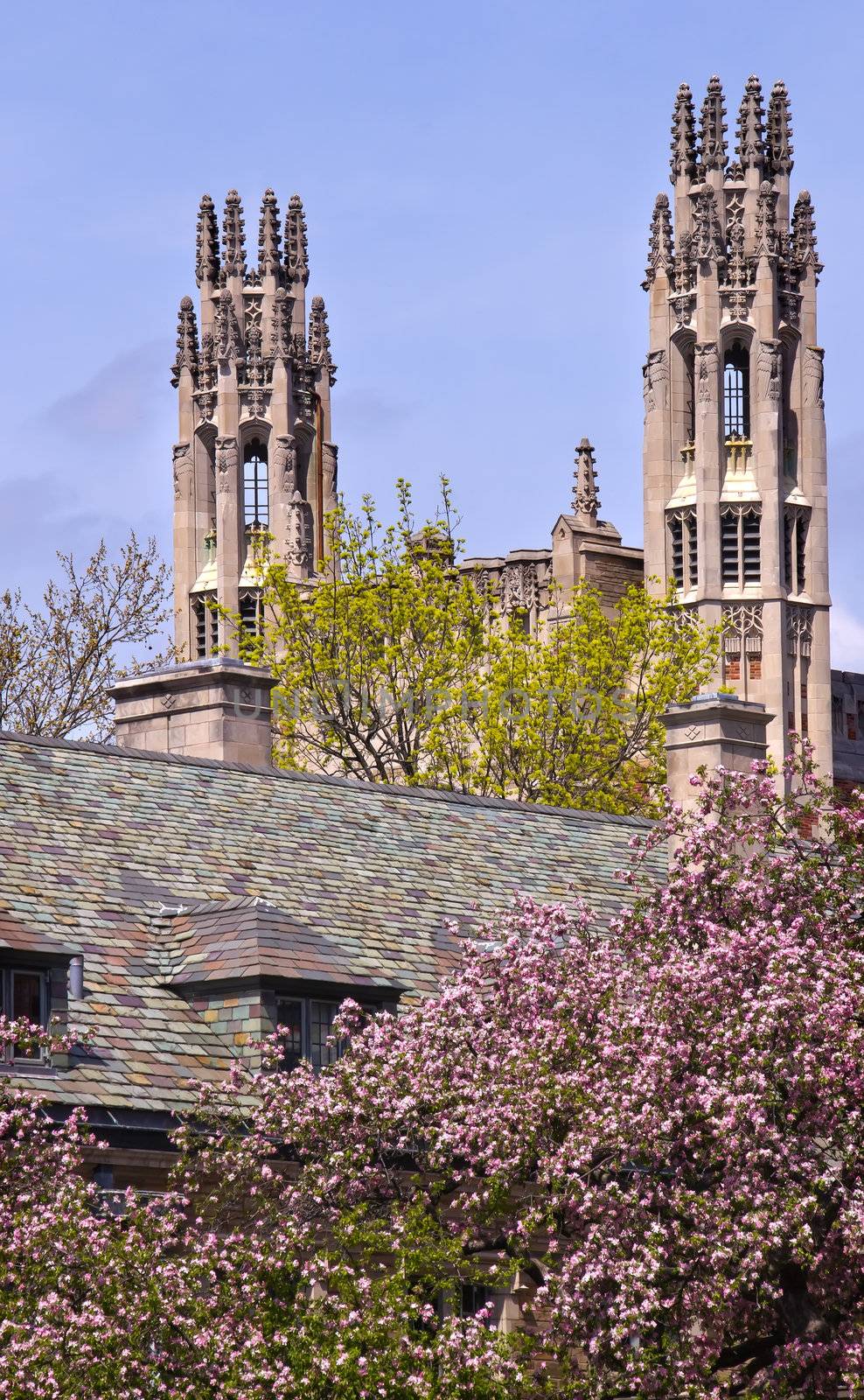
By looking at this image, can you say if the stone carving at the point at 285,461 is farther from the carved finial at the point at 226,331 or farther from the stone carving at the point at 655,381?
the stone carving at the point at 655,381

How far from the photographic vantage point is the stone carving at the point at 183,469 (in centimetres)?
11981

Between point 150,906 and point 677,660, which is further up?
point 677,660

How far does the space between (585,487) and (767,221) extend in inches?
411

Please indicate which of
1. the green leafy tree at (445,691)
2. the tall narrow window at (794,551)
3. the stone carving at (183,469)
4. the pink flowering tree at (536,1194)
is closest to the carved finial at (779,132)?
the tall narrow window at (794,551)

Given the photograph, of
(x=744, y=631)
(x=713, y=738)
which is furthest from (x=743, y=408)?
(x=713, y=738)

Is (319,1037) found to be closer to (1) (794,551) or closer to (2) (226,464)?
(1) (794,551)

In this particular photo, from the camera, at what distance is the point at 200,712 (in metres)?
35.8

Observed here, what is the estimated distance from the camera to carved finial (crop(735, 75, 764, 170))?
108 metres

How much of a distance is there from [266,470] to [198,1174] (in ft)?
308

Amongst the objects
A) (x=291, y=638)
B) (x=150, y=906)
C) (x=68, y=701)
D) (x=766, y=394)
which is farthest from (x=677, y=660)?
(x=150, y=906)

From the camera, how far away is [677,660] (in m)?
72.5

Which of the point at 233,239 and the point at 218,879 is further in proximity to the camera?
the point at 233,239

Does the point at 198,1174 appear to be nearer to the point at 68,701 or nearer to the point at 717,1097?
the point at 717,1097

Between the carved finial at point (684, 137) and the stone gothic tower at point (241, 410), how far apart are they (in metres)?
14.3
